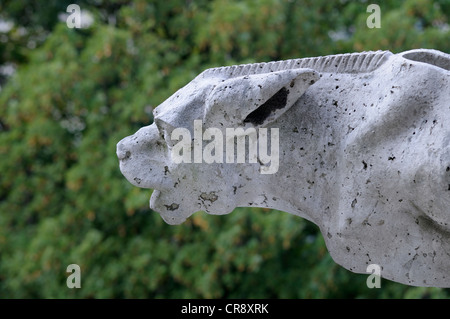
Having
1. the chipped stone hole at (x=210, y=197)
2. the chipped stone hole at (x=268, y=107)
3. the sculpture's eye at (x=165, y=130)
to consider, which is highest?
the chipped stone hole at (x=268, y=107)

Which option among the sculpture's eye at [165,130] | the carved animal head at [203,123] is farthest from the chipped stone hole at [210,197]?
the sculpture's eye at [165,130]

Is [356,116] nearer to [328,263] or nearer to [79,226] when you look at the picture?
[328,263]

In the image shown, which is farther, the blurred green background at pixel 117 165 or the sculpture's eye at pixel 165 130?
the blurred green background at pixel 117 165

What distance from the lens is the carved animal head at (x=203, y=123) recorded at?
1.66 m

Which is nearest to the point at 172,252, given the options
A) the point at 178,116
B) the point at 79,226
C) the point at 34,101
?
the point at 79,226

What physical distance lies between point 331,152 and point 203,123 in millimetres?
319

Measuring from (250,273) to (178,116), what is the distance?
328 centimetres

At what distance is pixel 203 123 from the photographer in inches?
68.4

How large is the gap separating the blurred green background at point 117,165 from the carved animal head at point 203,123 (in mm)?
2758

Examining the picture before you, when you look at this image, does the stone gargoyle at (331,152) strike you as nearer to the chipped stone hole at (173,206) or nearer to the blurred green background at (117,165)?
the chipped stone hole at (173,206)

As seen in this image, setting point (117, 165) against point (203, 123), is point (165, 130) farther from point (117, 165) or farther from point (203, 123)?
point (117, 165)

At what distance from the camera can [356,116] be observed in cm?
165

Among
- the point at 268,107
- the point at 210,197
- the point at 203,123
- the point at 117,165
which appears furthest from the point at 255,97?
the point at 117,165

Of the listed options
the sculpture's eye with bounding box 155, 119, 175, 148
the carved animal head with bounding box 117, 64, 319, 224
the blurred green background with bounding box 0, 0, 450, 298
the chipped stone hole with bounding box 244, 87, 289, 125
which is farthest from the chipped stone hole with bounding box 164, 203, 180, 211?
the blurred green background with bounding box 0, 0, 450, 298
